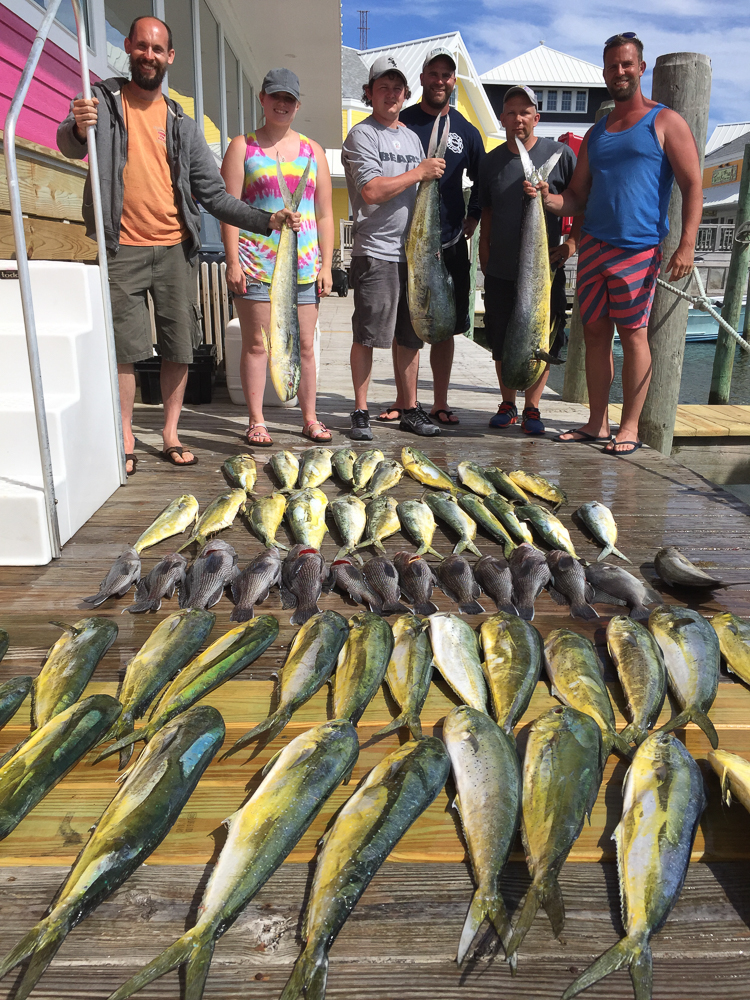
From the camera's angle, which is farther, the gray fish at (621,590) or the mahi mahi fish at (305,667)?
the gray fish at (621,590)

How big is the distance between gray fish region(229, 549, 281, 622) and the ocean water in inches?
471

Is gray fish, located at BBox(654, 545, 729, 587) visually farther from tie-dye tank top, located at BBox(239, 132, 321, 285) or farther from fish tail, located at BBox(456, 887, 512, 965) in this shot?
tie-dye tank top, located at BBox(239, 132, 321, 285)

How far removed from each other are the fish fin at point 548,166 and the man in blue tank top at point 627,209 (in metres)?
0.12

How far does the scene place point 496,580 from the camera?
2.95 meters

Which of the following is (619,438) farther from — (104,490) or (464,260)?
(104,490)

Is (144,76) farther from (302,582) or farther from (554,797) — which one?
(554,797)

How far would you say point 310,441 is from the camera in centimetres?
503

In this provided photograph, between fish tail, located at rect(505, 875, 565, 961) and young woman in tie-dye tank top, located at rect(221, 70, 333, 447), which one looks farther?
young woman in tie-dye tank top, located at rect(221, 70, 333, 447)

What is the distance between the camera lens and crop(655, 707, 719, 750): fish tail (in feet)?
6.36

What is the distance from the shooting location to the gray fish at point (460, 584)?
9.18ft

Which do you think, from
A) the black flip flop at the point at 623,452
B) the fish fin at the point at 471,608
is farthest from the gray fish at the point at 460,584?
the black flip flop at the point at 623,452

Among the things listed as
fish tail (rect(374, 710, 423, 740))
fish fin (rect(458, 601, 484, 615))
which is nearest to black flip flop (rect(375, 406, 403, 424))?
fish fin (rect(458, 601, 484, 615))

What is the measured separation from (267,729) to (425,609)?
911mm

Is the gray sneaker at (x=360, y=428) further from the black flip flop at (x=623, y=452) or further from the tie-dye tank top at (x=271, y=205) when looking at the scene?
the black flip flop at (x=623, y=452)
